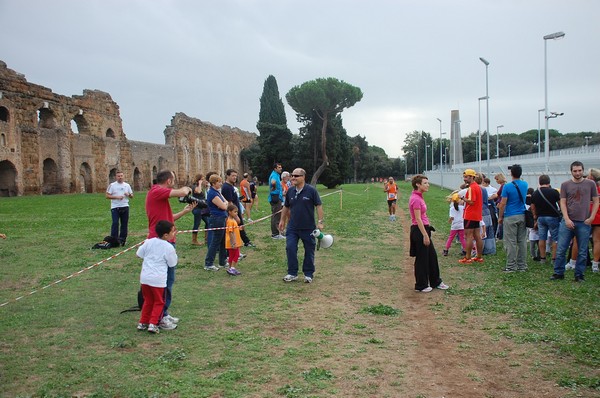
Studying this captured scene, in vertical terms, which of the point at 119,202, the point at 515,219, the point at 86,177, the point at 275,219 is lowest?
the point at 275,219

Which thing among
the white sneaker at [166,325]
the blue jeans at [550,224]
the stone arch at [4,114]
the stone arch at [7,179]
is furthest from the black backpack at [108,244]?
the stone arch at [4,114]

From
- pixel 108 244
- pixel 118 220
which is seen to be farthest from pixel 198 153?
pixel 108 244

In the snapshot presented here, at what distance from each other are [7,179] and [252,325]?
3142 centimetres

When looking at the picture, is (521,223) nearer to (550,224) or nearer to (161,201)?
(550,224)

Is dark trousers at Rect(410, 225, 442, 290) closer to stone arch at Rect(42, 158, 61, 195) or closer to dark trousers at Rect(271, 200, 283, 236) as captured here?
dark trousers at Rect(271, 200, 283, 236)

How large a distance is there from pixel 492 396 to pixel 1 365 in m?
4.11

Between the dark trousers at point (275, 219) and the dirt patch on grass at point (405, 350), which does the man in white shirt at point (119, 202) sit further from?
the dirt patch on grass at point (405, 350)

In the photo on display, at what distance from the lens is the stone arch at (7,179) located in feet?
105

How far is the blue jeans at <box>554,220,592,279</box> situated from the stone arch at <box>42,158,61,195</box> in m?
35.1

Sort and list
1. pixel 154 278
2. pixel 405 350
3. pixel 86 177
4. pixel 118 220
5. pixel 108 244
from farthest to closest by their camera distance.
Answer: pixel 86 177, pixel 118 220, pixel 108 244, pixel 154 278, pixel 405 350

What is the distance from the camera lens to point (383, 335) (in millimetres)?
5578

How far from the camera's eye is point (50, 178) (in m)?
36.3

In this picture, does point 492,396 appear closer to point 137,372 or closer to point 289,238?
point 137,372

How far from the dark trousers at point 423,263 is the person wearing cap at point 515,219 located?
1.81m
